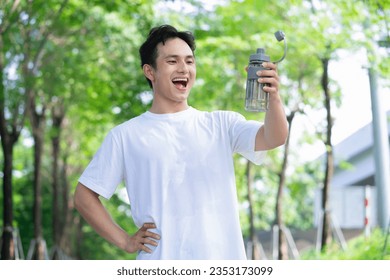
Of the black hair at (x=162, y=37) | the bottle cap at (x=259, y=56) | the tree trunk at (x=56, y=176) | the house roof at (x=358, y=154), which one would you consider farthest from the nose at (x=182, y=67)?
the house roof at (x=358, y=154)

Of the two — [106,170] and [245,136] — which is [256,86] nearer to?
[245,136]

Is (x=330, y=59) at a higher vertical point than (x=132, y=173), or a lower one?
higher

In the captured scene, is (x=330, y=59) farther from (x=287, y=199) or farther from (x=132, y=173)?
(x=287, y=199)

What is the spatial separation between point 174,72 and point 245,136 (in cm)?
37

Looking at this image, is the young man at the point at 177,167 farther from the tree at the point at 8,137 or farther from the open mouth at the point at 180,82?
the tree at the point at 8,137

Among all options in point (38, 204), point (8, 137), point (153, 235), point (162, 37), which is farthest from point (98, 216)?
point (38, 204)

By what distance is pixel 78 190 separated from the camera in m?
3.25

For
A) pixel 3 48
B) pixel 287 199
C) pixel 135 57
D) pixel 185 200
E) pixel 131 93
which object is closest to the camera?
pixel 185 200

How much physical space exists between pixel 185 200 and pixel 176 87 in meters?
0.43

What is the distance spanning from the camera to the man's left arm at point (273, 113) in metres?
2.86

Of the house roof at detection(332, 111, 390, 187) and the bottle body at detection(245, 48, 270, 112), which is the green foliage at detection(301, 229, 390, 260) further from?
the house roof at detection(332, 111, 390, 187)

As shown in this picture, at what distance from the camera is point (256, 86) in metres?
2.91
